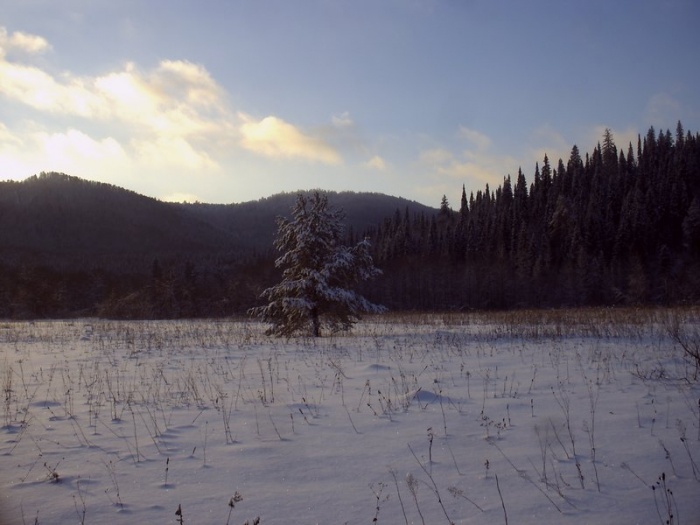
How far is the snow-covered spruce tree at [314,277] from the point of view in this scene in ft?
65.8

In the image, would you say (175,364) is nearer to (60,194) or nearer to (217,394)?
(217,394)

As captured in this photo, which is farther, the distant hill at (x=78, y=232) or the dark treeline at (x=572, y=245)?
the distant hill at (x=78, y=232)

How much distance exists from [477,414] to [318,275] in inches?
557

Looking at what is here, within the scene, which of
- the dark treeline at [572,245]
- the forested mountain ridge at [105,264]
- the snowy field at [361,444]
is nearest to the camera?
the snowy field at [361,444]

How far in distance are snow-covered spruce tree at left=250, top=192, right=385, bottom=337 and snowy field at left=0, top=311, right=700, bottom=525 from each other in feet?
30.3

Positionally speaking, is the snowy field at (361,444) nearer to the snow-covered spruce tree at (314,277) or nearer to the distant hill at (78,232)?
the snow-covered spruce tree at (314,277)

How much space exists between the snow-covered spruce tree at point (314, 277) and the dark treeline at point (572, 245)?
2197 inches

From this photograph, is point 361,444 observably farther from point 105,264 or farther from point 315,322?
point 105,264

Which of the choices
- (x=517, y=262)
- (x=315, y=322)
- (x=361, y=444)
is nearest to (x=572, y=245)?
(x=517, y=262)

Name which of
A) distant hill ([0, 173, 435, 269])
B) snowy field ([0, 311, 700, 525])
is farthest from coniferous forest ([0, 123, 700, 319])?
snowy field ([0, 311, 700, 525])

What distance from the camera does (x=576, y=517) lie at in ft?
12.1

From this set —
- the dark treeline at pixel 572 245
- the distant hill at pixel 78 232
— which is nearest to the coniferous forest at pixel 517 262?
the dark treeline at pixel 572 245

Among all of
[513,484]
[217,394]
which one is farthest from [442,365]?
[513,484]

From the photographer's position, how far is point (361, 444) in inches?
216
